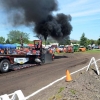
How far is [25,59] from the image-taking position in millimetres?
15758

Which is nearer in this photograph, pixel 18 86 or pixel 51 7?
pixel 18 86

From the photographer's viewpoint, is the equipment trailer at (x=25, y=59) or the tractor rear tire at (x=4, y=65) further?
the equipment trailer at (x=25, y=59)

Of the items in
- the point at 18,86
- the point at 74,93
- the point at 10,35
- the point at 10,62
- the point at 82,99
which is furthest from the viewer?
the point at 10,35

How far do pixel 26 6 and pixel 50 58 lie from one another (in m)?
13.8

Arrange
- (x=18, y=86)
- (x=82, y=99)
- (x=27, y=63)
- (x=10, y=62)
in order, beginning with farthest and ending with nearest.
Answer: (x=27, y=63) < (x=10, y=62) < (x=18, y=86) < (x=82, y=99)

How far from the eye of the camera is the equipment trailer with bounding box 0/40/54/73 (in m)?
13.5

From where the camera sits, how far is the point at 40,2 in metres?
31.6

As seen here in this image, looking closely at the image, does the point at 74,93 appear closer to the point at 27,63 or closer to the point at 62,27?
the point at 27,63

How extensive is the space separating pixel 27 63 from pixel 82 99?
35.6ft

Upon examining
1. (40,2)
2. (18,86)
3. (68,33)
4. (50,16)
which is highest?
(40,2)

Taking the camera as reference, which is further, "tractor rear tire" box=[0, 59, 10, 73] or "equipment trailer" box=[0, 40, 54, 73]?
"equipment trailer" box=[0, 40, 54, 73]

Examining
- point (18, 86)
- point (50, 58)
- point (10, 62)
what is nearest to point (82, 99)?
point (18, 86)

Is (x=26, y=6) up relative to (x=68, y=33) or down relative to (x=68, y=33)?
up

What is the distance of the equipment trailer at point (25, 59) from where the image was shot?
44.2 ft
